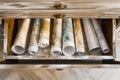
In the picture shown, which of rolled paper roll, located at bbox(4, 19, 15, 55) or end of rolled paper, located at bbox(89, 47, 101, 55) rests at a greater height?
rolled paper roll, located at bbox(4, 19, 15, 55)

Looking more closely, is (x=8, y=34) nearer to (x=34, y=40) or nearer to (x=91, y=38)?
(x=34, y=40)

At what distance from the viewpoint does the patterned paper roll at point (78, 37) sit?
2.73 ft

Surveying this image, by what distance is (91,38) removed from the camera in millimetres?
877

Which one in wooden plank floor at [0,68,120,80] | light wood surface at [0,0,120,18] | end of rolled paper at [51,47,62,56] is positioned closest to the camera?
light wood surface at [0,0,120,18]

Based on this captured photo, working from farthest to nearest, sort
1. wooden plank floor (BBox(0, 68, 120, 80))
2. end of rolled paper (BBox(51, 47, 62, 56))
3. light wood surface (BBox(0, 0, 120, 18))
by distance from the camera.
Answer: wooden plank floor (BBox(0, 68, 120, 80)) < end of rolled paper (BBox(51, 47, 62, 56)) < light wood surface (BBox(0, 0, 120, 18))

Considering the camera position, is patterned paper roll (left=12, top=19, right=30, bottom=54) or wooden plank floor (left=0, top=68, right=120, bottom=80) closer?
patterned paper roll (left=12, top=19, right=30, bottom=54)

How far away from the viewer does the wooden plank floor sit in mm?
1188

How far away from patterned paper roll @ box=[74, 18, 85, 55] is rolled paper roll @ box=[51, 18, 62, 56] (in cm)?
6

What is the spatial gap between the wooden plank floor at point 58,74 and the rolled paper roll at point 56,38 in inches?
14.8

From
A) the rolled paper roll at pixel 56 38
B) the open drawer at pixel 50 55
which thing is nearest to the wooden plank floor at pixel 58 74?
the open drawer at pixel 50 55

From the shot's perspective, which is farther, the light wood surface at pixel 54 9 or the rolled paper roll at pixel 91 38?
the rolled paper roll at pixel 91 38

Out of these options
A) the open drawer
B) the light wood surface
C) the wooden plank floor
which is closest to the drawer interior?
the open drawer

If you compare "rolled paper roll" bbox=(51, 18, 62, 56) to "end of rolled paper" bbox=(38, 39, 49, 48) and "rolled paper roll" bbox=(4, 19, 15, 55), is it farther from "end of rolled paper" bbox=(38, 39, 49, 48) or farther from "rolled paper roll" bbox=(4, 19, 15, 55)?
"rolled paper roll" bbox=(4, 19, 15, 55)

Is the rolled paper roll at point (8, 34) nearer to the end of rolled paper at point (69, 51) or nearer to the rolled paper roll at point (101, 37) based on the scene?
the end of rolled paper at point (69, 51)
